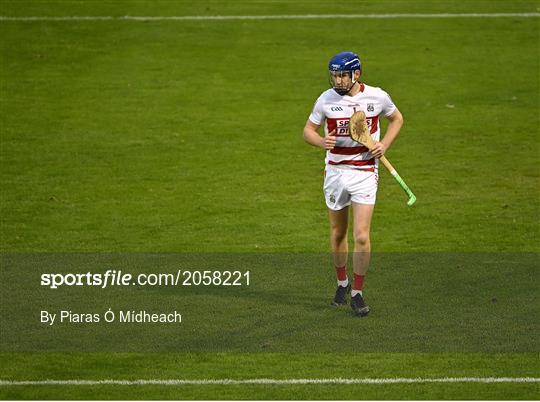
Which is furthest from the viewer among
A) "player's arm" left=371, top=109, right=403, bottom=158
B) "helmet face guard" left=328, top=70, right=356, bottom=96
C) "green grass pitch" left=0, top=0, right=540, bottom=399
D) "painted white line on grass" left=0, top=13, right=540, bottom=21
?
"painted white line on grass" left=0, top=13, right=540, bottom=21

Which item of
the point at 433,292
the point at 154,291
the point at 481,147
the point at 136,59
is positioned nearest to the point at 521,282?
the point at 433,292

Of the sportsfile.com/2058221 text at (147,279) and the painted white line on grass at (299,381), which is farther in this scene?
the sportsfile.com/2058221 text at (147,279)

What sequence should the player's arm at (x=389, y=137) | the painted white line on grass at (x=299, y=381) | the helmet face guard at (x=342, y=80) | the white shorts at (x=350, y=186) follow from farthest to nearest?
the white shorts at (x=350, y=186), the player's arm at (x=389, y=137), the helmet face guard at (x=342, y=80), the painted white line on grass at (x=299, y=381)

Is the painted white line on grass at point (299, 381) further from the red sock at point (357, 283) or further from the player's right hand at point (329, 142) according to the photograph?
the player's right hand at point (329, 142)

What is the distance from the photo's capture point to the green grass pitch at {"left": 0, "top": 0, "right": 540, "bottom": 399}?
12.8 m

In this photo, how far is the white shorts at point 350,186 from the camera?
45.8 feet

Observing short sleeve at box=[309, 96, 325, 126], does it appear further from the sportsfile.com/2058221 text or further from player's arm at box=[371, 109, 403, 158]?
the sportsfile.com/2058221 text

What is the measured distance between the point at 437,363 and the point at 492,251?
456 cm

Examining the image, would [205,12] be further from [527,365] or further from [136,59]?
[527,365]

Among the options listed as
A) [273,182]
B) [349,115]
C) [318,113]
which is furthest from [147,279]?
[273,182]

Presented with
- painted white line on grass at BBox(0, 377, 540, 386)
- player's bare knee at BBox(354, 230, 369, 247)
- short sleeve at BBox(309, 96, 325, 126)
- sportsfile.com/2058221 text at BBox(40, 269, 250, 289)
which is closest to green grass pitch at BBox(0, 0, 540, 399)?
painted white line on grass at BBox(0, 377, 540, 386)

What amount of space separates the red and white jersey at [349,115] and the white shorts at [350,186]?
0.08 meters

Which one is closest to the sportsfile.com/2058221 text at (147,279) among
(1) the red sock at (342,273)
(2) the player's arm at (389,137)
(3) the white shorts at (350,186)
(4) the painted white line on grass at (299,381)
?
(1) the red sock at (342,273)

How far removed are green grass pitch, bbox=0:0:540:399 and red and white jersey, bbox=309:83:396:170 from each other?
1.74m
